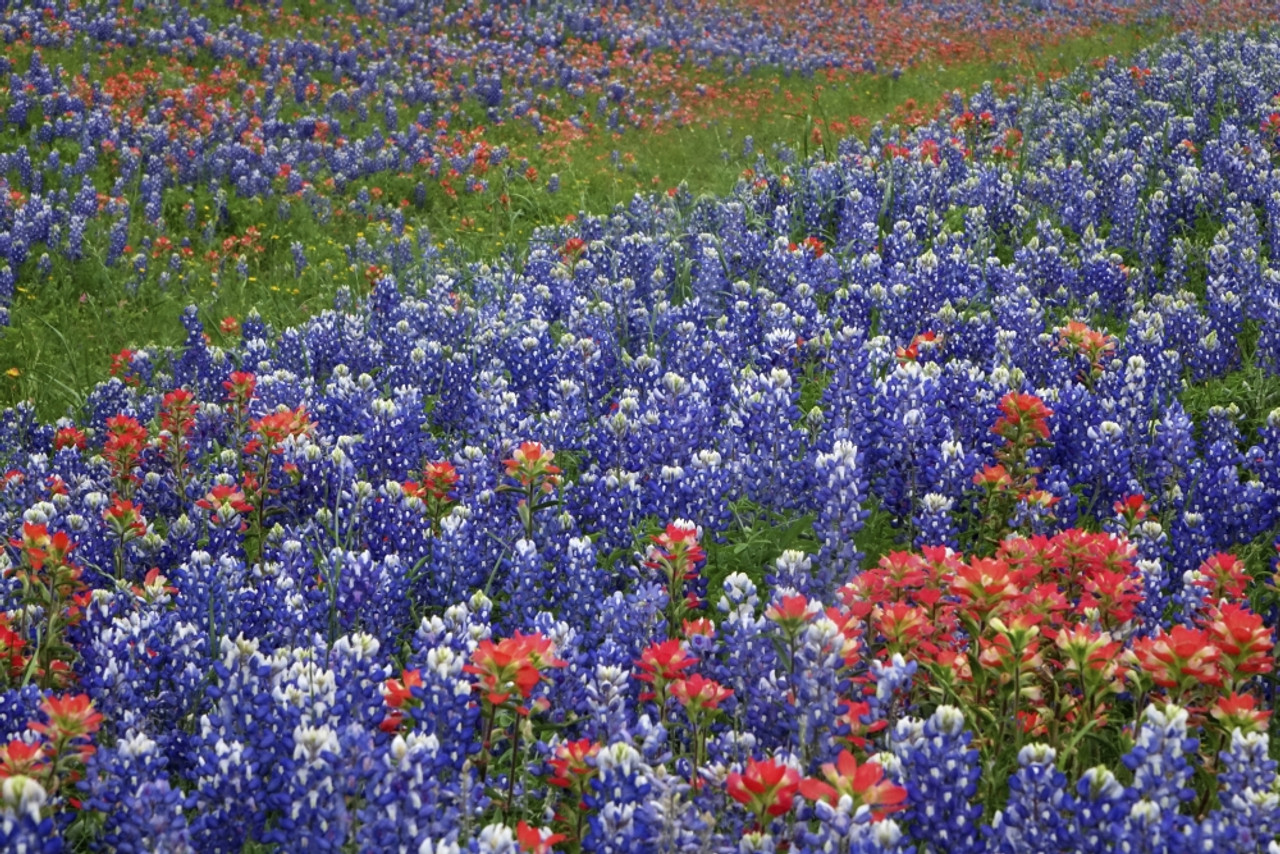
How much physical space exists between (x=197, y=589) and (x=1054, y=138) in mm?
8693

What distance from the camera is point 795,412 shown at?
475 centimetres

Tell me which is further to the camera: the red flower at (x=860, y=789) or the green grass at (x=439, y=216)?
the green grass at (x=439, y=216)

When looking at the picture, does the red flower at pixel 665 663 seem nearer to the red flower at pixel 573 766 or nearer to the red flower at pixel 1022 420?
the red flower at pixel 573 766

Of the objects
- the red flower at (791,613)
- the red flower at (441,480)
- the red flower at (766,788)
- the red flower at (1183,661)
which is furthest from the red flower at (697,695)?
the red flower at (441,480)

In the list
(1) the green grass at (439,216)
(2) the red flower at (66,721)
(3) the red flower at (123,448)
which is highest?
(1) the green grass at (439,216)

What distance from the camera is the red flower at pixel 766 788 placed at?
244cm

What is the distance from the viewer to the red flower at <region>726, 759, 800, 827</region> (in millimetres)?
2441

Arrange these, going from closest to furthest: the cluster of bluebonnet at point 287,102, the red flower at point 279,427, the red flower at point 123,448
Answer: the red flower at point 279,427, the red flower at point 123,448, the cluster of bluebonnet at point 287,102

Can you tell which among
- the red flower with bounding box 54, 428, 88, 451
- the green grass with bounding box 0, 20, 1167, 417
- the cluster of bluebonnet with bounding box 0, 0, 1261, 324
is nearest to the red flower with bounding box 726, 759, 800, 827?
the red flower with bounding box 54, 428, 88, 451

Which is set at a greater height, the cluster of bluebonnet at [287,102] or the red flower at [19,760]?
the cluster of bluebonnet at [287,102]

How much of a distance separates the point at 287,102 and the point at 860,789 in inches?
535

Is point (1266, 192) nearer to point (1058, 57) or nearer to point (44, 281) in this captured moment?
point (44, 281)

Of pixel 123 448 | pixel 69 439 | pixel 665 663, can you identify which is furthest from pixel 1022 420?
pixel 69 439

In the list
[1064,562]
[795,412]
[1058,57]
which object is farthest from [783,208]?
[1058,57]
